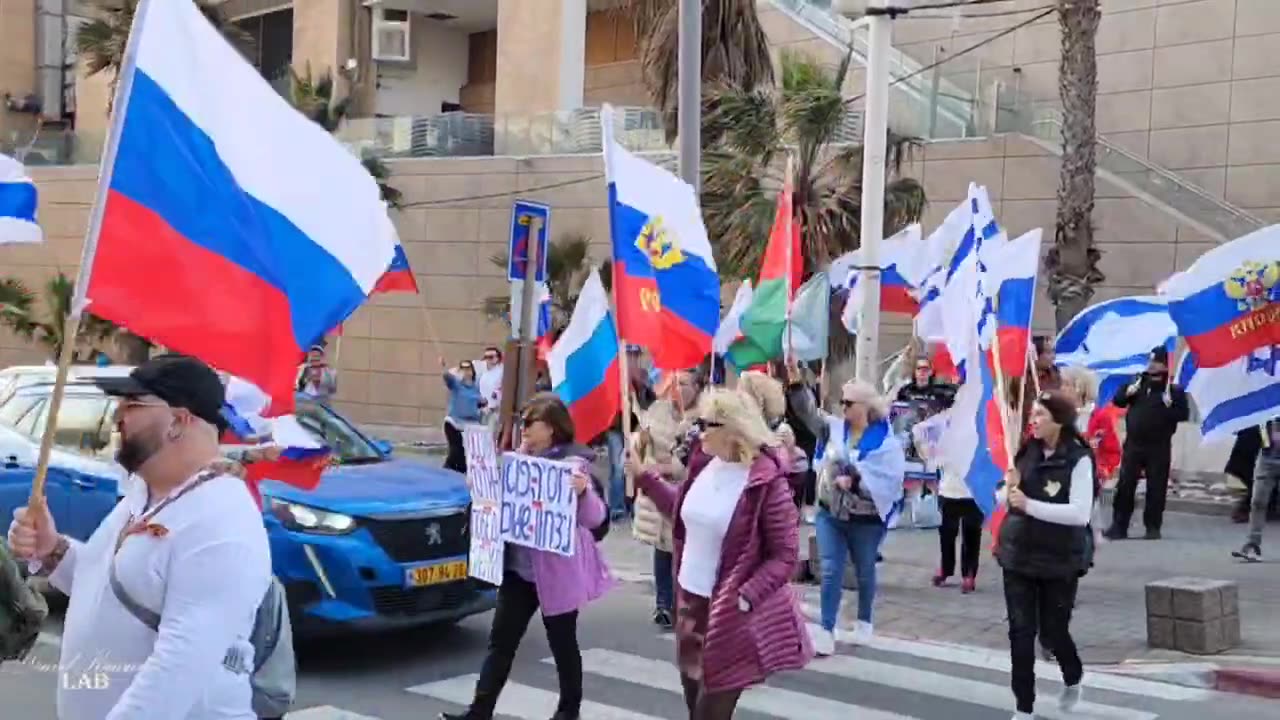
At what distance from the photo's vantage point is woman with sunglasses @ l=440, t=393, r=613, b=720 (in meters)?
6.62

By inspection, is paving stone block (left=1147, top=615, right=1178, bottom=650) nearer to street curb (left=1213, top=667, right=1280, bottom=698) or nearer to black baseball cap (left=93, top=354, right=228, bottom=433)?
street curb (left=1213, top=667, right=1280, bottom=698)

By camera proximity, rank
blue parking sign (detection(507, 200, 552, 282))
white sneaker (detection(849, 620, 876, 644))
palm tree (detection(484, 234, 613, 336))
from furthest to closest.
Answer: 1. palm tree (detection(484, 234, 613, 336))
2. white sneaker (detection(849, 620, 876, 644))
3. blue parking sign (detection(507, 200, 552, 282))

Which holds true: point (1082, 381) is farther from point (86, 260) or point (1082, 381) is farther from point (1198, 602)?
point (86, 260)

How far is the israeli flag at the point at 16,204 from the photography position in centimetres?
902

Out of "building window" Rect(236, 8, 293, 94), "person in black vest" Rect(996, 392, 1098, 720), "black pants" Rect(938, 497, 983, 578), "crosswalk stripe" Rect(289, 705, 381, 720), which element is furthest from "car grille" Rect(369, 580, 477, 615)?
"building window" Rect(236, 8, 293, 94)

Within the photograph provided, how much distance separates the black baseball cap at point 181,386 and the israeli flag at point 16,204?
6.39 meters

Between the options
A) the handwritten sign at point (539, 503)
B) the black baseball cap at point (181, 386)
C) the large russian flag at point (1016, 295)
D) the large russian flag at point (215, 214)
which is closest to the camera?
the black baseball cap at point (181, 386)

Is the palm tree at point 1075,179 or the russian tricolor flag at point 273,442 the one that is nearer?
the russian tricolor flag at point 273,442

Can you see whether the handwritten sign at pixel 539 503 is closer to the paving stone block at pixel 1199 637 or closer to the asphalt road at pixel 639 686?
the asphalt road at pixel 639 686

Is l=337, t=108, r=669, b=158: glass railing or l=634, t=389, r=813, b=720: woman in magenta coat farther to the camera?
l=337, t=108, r=669, b=158: glass railing

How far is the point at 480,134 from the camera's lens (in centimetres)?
2523

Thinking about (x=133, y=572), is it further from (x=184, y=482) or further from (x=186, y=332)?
(x=186, y=332)

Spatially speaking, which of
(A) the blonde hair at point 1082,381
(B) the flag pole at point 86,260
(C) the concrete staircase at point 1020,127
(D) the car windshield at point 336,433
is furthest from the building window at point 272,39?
(B) the flag pole at point 86,260

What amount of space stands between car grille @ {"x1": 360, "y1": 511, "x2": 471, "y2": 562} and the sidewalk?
9.76 ft
